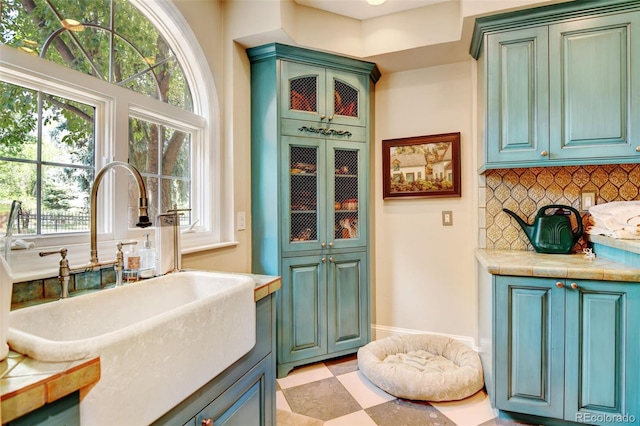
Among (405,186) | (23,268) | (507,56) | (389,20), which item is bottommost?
(23,268)

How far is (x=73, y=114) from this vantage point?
1.36m

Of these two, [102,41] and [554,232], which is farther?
[554,232]

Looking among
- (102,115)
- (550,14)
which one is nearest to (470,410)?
(550,14)

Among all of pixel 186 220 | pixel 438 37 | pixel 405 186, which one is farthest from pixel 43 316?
pixel 438 37

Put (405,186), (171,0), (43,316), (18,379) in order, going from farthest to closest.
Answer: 1. (405,186)
2. (171,0)
3. (43,316)
4. (18,379)

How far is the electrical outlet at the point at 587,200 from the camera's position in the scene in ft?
6.75

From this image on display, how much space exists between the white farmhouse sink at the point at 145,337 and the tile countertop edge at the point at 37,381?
0.05 ft

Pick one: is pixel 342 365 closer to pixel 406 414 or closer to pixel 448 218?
pixel 406 414

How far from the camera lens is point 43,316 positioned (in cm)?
86

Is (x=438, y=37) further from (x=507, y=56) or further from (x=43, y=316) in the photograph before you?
(x=43, y=316)

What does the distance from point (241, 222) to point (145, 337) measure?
61.7 inches

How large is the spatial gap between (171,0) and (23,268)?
1.50 metres

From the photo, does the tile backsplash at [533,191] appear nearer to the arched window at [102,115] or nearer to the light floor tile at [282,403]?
the light floor tile at [282,403]

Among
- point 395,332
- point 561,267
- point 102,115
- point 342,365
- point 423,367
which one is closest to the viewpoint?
point 102,115
